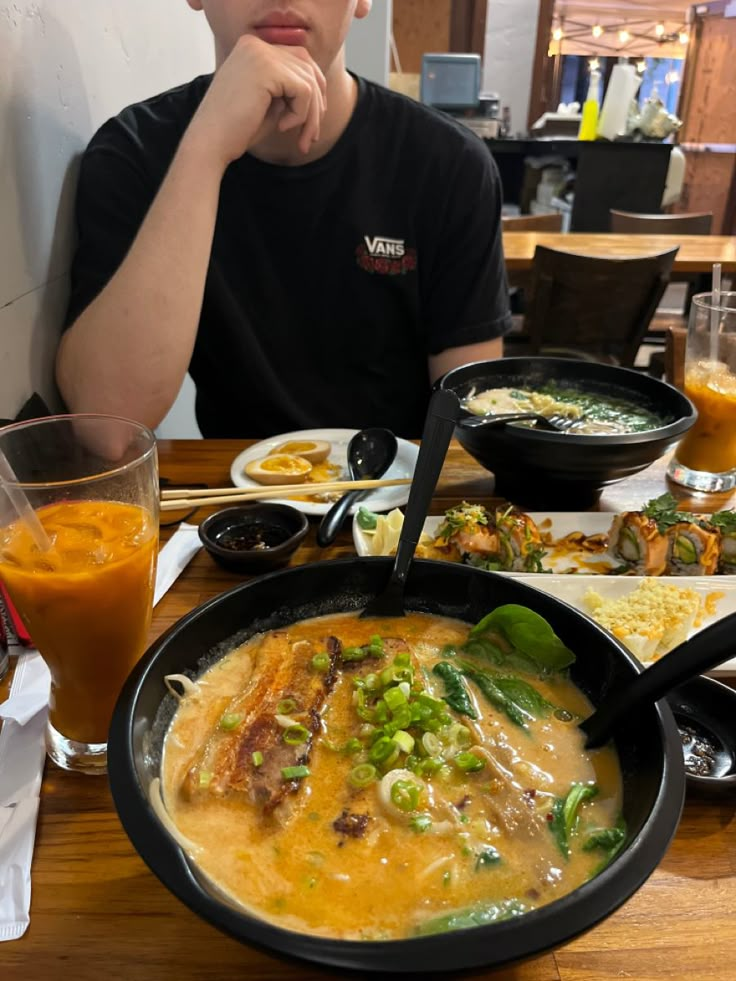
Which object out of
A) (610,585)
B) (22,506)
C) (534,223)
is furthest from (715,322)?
(534,223)

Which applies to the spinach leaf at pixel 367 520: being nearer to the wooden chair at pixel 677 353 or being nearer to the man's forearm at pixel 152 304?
the man's forearm at pixel 152 304

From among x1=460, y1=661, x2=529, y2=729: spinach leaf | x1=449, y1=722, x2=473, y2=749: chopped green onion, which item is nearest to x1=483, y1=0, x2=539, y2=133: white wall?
x1=460, y1=661, x2=529, y2=729: spinach leaf

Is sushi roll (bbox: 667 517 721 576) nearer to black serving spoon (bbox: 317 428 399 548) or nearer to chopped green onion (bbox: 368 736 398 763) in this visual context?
black serving spoon (bbox: 317 428 399 548)

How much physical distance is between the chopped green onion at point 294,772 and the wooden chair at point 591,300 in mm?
3362

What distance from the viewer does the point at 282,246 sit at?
213cm

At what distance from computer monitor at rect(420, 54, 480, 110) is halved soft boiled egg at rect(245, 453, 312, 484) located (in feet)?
24.5

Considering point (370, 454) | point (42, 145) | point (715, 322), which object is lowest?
point (370, 454)

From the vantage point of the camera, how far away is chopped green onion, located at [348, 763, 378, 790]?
0.74m

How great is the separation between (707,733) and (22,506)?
2.90 feet

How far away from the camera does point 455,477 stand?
1688mm

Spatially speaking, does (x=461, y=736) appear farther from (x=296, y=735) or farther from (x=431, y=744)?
(x=296, y=735)

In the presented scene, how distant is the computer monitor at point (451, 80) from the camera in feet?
24.7

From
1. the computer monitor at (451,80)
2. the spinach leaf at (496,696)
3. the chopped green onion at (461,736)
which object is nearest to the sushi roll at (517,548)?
the spinach leaf at (496,696)

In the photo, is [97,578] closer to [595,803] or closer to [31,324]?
[595,803]
